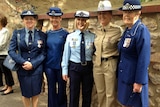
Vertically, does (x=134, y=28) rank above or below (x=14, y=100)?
above

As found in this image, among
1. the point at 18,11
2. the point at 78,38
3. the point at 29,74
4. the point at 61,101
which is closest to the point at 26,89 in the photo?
the point at 29,74

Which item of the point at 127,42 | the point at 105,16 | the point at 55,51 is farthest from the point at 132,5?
the point at 55,51

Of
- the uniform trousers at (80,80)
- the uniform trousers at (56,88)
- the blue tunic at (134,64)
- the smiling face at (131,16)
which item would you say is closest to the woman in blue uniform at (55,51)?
the uniform trousers at (56,88)

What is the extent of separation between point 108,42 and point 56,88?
1.29m

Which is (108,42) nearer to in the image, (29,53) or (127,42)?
(127,42)

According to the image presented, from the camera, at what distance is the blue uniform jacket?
3.54 m

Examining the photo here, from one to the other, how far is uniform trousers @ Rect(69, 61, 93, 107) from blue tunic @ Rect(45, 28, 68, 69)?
321 mm

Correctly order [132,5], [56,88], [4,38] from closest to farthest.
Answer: [132,5]
[56,88]
[4,38]

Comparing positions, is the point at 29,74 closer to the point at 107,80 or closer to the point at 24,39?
the point at 24,39

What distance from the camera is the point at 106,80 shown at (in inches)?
122

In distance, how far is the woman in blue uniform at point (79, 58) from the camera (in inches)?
131

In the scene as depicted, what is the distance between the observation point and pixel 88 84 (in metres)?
3.46

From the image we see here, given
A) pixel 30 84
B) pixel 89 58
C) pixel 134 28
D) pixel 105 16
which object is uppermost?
pixel 105 16

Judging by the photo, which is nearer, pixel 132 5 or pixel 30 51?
pixel 132 5
